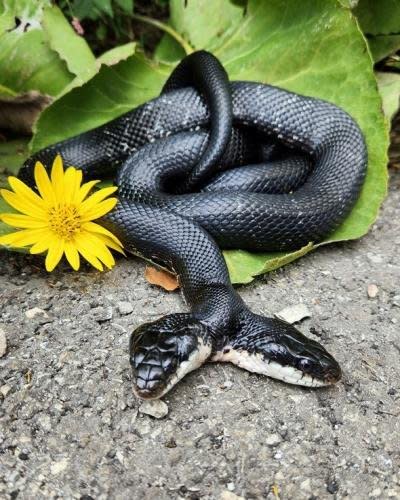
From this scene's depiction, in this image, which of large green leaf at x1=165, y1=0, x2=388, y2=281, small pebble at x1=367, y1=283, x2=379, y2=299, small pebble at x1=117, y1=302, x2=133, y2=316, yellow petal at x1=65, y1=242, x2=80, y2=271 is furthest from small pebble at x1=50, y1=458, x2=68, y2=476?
large green leaf at x1=165, y1=0, x2=388, y2=281

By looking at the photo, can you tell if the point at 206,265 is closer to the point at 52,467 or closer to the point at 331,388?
the point at 331,388

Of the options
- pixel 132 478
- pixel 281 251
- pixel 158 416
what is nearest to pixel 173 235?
pixel 281 251

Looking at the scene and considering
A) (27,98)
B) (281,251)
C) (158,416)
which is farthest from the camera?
(27,98)

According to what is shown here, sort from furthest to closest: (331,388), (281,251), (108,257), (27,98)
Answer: (27,98), (281,251), (108,257), (331,388)

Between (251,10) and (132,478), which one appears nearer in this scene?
(132,478)

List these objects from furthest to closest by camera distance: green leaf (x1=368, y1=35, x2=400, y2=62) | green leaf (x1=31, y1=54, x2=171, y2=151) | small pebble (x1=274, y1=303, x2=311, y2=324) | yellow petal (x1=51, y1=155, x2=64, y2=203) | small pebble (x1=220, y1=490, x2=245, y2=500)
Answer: green leaf (x1=368, y1=35, x2=400, y2=62)
green leaf (x1=31, y1=54, x2=171, y2=151)
yellow petal (x1=51, y1=155, x2=64, y2=203)
small pebble (x1=274, y1=303, x2=311, y2=324)
small pebble (x1=220, y1=490, x2=245, y2=500)

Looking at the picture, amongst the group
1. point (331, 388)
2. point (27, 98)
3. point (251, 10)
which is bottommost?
point (331, 388)

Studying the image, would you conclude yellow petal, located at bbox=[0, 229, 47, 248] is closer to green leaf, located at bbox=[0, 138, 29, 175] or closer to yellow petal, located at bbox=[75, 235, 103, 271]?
yellow petal, located at bbox=[75, 235, 103, 271]

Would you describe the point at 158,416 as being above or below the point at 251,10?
below
